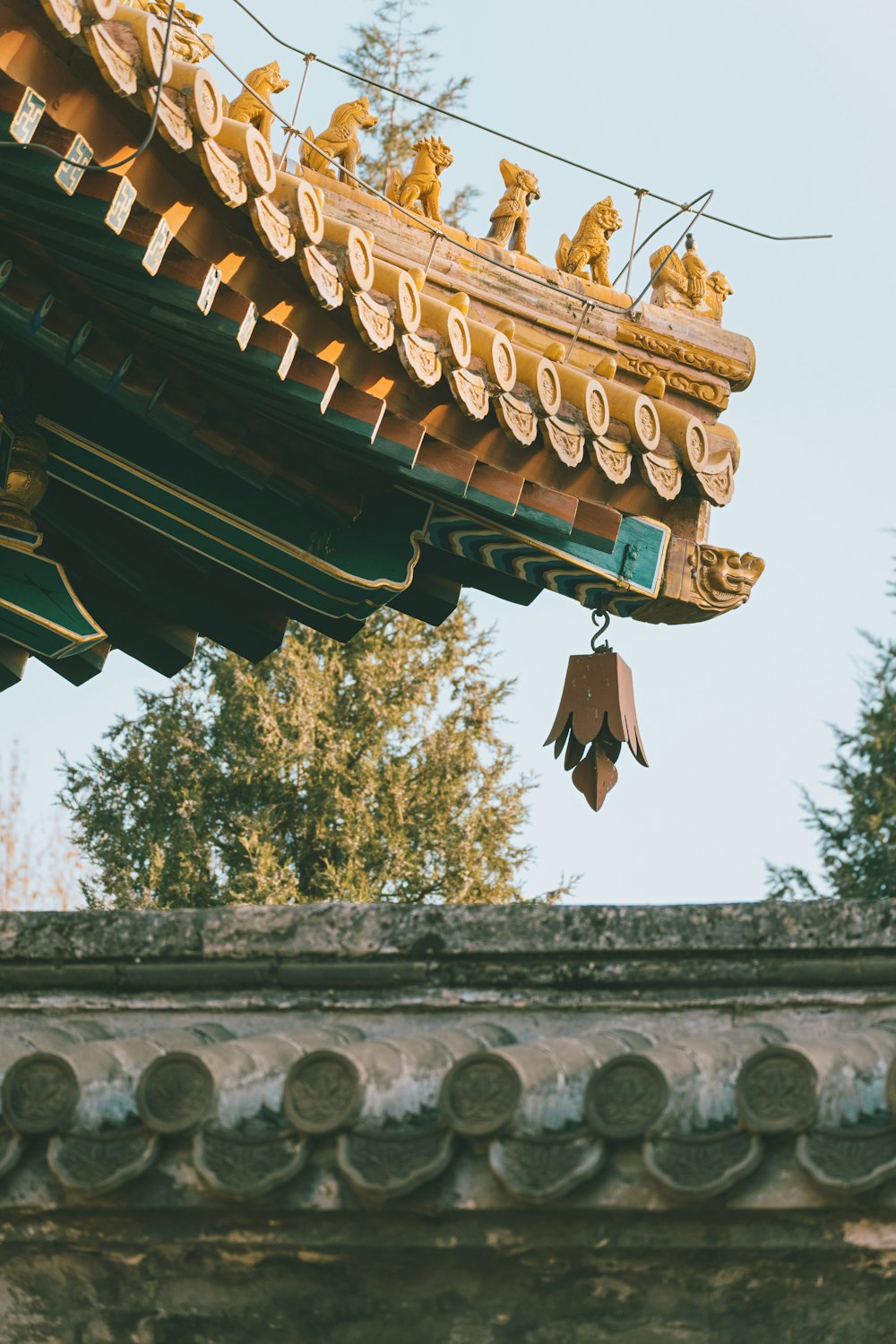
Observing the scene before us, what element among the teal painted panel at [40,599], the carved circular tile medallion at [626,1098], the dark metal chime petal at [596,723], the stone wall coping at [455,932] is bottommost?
the carved circular tile medallion at [626,1098]

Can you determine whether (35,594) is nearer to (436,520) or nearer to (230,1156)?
(436,520)

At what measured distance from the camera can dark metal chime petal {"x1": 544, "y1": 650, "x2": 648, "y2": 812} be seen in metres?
5.83

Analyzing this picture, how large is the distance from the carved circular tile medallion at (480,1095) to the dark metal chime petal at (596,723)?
10.3ft

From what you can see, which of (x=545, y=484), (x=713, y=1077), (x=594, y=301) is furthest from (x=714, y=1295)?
(x=594, y=301)

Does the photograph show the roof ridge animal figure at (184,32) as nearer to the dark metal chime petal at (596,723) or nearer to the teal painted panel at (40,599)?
the teal painted panel at (40,599)

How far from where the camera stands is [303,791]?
512 inches

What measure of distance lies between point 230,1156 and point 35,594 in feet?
9.47

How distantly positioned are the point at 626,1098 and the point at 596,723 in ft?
10.5

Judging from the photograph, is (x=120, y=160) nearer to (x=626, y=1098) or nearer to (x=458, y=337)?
(x=458, y=337)

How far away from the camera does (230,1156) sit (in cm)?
275

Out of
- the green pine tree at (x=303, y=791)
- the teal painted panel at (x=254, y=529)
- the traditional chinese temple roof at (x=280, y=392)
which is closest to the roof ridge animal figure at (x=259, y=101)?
the traditional chinese temple roof at (x=280, y=392)

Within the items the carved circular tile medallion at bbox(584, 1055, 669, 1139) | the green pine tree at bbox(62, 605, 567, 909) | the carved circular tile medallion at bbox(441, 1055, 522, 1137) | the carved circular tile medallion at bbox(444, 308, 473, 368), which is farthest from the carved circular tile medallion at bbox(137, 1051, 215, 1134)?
the green pine tree at bbox(62, 605, 567, 909)

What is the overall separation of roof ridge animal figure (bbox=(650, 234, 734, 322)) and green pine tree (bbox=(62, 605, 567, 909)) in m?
6.88

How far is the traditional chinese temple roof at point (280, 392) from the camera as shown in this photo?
4203mm
